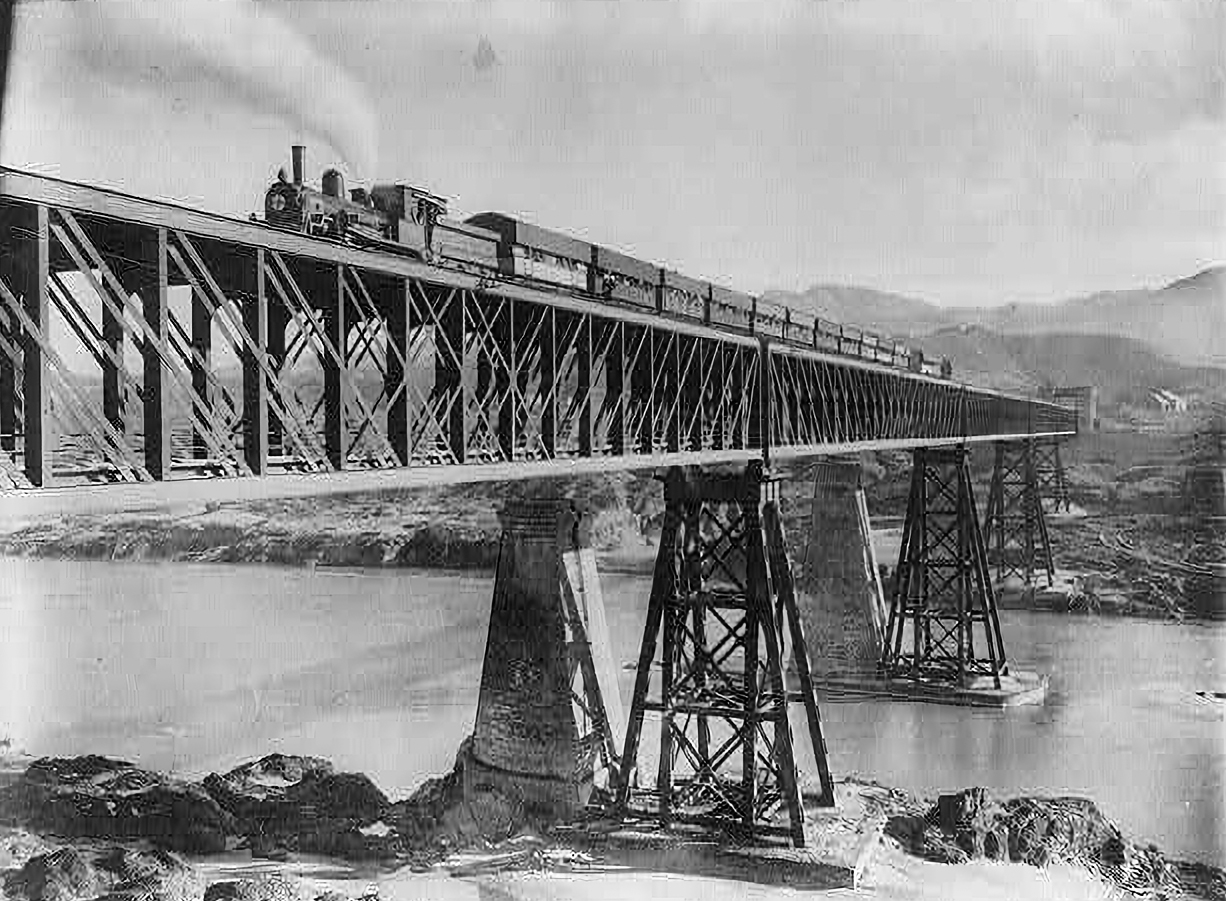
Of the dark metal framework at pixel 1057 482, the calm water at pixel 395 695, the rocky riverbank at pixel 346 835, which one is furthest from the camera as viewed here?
the dark metal framework at pixel 1057 482

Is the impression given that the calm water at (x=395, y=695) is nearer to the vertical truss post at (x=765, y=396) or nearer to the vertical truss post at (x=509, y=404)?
the vertical truss post at (x=509, y=404)

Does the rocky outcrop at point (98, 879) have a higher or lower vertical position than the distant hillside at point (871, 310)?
lower

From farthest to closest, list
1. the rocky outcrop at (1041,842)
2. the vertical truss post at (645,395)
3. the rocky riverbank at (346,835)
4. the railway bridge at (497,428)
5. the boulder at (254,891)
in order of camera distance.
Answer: the rocky outcrop at (1041,842)
the vertical truss post at (645,395)
the rocky riverbank at (346,835)
the boulder at (254,891)
the railway bridge at (497,428)

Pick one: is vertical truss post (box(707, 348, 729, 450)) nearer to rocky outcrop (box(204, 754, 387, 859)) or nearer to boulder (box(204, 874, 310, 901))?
rocky outcrop (box(204, 754, 387, 859))

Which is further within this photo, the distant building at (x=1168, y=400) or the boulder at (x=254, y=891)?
the distant building at (x=1168, y=400)

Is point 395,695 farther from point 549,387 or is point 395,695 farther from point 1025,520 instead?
point 1025,520

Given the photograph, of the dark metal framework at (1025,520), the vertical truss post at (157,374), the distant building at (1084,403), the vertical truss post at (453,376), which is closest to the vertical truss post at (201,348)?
the vertical truss post at (157,374)

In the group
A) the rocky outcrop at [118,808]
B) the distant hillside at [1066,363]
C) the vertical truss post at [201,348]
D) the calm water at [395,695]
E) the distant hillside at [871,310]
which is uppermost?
the distant hillside at [871,310]

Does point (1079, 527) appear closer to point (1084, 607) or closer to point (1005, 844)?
point (1084, 607)
